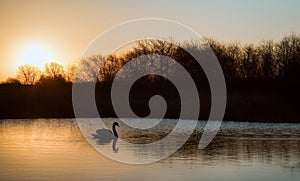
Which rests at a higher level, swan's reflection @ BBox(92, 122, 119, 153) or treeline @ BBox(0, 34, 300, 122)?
treeline @ BBox(0, 34, 300, 122)

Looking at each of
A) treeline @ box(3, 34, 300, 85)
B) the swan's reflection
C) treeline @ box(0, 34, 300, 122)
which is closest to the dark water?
the swan's reflection

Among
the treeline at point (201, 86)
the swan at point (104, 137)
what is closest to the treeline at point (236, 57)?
the treeline at point (201, 86)

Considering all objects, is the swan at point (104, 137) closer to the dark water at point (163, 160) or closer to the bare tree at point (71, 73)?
the dark water at point (163, 160)

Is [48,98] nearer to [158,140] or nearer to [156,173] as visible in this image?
[158,140]

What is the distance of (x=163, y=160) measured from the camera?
57.6 ft

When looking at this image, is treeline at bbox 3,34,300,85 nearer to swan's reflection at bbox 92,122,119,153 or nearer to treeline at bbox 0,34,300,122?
treeline at bbox 0,34,300,122

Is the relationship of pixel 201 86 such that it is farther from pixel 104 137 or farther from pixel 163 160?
pixel 163 160

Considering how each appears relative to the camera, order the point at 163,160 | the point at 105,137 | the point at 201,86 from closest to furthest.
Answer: the point at 163,160, the point at 105,137, the point at 201,86

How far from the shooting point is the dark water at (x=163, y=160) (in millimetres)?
14273

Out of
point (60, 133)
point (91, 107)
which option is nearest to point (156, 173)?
point (60, 133)

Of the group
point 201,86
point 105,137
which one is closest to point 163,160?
point 105,137

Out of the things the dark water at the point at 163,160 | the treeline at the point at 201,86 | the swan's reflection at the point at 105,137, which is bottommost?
the dark water at the point at 163,160

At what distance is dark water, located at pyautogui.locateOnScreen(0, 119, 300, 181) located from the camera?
1427cm

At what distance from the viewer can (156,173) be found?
48.5 ft
